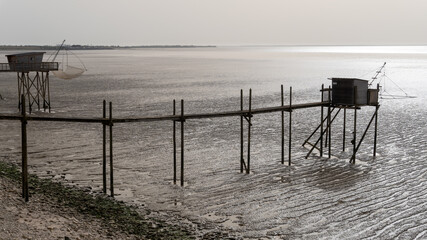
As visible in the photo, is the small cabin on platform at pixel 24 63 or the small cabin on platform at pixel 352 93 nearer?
the small cabin on platform at pixel 352 93

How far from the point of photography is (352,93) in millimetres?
20672

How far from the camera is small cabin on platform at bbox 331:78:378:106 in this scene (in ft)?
67.7

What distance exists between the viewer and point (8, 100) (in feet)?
132

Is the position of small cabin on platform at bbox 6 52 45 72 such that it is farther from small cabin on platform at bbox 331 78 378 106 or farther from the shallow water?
small cabin on platform at bbox 331 78 378 106

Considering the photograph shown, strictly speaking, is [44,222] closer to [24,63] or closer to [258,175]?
[258,175]

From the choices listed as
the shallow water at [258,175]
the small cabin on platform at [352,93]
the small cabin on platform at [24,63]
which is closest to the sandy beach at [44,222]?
the shallow water at [258,175]

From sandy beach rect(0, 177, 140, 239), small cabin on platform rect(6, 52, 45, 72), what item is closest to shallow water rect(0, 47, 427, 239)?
sandy beach rect(0, 177, 140, 239)

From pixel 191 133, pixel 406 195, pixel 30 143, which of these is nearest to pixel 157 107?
pixel 191 133

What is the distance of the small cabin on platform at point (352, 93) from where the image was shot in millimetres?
20625

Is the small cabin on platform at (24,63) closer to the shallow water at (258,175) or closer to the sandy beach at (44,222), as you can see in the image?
the shallow water at (258,175)

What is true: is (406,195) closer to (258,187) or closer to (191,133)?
(258,187)

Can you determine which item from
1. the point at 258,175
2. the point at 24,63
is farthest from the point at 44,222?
the point at 24,63

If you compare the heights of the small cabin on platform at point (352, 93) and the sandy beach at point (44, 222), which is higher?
the small cabin on platform at point (352, 93)

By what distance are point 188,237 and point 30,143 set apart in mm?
13405
